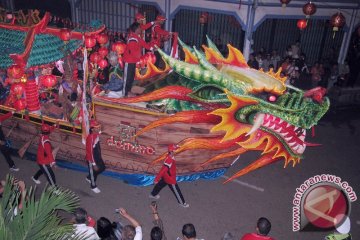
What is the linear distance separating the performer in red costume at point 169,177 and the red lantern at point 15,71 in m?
3.49

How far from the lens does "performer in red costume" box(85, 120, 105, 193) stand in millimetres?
7352

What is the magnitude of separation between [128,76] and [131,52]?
54 cm

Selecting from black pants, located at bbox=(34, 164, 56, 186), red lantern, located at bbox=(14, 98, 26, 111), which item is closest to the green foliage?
black pants, located at bbox=(34, 164, 56, 186)

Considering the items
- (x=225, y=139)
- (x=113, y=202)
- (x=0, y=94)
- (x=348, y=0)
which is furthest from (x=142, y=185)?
(x=348, y=0)

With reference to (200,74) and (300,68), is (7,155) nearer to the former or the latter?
(200,74)

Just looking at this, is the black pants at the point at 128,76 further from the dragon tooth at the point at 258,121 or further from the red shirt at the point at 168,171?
the dragon tooth at the point at 258,121

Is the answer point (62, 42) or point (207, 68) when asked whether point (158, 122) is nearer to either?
point (207, 68)

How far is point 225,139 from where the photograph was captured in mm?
7406

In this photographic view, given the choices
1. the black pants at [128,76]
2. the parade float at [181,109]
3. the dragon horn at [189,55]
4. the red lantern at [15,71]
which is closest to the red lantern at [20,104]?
the parade float at [181,109]

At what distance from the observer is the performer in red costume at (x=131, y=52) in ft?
24.9

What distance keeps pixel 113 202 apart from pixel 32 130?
2.81m

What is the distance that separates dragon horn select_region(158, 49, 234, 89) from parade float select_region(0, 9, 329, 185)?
0.07 ft

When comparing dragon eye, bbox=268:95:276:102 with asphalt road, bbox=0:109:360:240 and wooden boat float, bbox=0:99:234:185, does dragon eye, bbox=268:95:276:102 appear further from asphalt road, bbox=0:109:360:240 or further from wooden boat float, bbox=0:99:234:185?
asphalt road, bbox=0:109:360:240

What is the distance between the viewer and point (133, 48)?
25.1 feet
